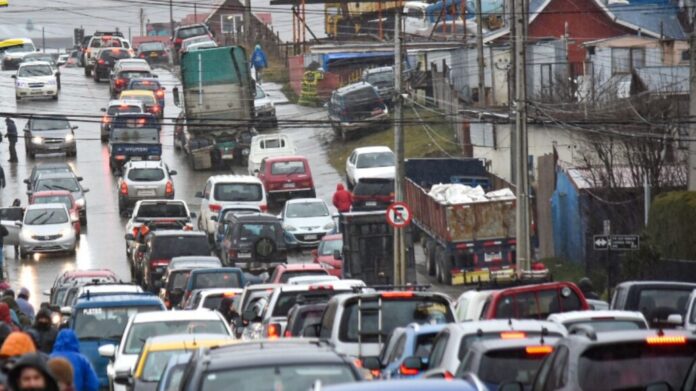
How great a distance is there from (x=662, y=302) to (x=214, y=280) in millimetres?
11782

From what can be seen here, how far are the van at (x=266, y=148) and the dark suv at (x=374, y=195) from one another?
361 inches

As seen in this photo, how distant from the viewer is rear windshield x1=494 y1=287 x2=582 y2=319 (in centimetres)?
2062

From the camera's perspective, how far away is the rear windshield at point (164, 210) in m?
46.6

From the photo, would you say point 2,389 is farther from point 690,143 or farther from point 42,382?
point 690,143

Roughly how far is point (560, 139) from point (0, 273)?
57.7ft

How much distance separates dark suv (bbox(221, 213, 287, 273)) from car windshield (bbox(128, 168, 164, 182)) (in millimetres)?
10071

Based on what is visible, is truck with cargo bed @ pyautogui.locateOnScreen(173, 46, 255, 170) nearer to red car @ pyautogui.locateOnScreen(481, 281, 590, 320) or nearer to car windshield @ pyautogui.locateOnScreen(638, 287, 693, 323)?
car windshield @ pyautogui.locateOnScreen(638, 287, 693, 323)

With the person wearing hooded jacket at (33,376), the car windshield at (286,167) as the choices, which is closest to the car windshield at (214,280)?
the car windshield at (286,167)

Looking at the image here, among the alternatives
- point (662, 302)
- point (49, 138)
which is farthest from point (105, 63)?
point (662, 302)

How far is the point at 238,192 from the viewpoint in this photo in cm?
4847

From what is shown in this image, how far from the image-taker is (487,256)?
39844 millimetres

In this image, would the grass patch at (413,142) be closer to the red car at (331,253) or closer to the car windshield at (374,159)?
the car windshield at (374,159)

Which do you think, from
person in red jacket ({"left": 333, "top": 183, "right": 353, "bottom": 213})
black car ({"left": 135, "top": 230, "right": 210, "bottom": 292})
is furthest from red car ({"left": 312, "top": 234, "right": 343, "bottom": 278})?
person in red jacket ({"left": 333, "top": 183, "right": 353, "bottom": 213})

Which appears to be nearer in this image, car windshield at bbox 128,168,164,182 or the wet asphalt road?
the wet asphalt road
